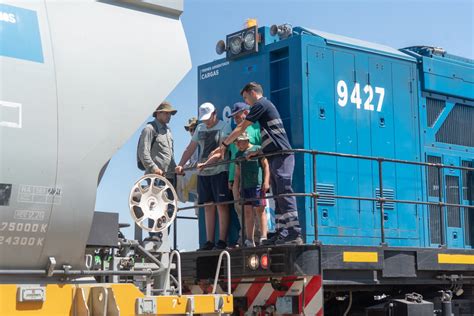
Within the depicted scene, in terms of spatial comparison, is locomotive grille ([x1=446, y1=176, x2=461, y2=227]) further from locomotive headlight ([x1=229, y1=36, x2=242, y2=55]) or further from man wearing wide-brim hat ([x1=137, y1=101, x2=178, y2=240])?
man wearing wide-brim hat ([x1=137, y1=101, x2=178, y2=240])

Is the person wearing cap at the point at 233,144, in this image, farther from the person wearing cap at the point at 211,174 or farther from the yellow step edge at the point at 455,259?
the yellow step edge at the point at 455,259

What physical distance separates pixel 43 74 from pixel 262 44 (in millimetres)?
4464

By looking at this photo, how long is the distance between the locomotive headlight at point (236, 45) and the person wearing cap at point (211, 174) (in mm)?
1002

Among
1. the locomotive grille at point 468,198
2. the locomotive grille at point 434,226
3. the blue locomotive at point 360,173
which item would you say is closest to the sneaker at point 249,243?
the blue locomotive at point 360,173

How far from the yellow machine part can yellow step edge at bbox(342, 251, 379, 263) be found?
207 cm

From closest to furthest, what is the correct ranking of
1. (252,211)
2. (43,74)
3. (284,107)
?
(43,74) → (252,211) → (284,107)

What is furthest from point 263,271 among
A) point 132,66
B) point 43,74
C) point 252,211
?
point 43,74

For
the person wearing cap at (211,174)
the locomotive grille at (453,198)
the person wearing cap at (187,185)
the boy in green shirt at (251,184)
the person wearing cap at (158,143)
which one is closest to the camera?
the person wearing cap at (158,143)

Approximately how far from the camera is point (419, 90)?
876cm

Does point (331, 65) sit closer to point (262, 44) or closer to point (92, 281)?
point (262, 44)

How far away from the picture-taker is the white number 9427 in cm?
796

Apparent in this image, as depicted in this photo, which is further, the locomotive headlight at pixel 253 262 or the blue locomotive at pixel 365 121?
the blue locomotive at pixel 365 121

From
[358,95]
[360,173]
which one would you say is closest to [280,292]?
[360,173]

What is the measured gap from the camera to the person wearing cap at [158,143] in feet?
21.7
